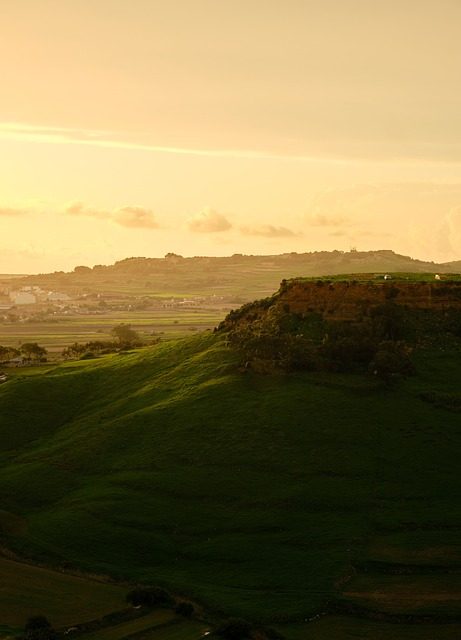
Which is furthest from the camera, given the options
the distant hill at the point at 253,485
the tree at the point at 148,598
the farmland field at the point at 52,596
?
the distant hill at the point at 253,485

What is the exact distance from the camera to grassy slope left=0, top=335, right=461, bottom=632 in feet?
201

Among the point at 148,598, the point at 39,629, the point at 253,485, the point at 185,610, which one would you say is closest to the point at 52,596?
the point at 148,598

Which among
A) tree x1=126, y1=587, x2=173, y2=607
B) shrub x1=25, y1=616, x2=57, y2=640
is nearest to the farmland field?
tree x1=126, y1=587, x2=173, y2=607

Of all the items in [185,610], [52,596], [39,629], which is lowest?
[185,610]

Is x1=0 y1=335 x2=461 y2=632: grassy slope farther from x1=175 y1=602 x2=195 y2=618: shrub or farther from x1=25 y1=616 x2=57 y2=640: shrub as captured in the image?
x1=25 y1=616 x2=57 y2=640: shrub

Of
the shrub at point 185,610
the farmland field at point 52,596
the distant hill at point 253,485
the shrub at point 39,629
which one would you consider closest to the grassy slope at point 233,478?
the distant hill at point 253,485

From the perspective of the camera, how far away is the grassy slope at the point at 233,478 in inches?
2408

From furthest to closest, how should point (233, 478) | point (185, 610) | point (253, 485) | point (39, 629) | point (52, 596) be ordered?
point (233, 478) < point (253, 485) < point (52, 596) < point (185, 610) < point (39, 629)

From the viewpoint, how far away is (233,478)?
73125mm

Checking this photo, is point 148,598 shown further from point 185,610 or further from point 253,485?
point 253,485

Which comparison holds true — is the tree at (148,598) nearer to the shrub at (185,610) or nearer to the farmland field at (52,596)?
the farmland field at (52,596)

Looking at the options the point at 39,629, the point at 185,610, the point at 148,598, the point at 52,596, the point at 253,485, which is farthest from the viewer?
the point at 253,485

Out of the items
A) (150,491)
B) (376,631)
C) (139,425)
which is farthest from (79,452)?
(376,631)

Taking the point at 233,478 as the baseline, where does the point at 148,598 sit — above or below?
below
